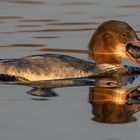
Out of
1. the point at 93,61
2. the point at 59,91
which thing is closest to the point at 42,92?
the point at 59,91

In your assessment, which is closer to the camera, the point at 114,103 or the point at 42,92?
the point at 114,103

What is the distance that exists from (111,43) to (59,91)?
2.02 meters

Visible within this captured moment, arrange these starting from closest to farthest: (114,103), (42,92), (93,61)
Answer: (114,103)
(42,92)
(93,61)

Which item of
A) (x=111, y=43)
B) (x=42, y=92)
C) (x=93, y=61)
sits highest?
(x=111, y=43)

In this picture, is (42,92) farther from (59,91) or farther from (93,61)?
(93,61)

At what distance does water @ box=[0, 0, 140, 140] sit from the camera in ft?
33.0

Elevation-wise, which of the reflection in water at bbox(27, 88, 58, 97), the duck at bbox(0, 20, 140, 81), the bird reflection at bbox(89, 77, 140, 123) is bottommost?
the reflection in water at bbox(27, 88, 58, 97)

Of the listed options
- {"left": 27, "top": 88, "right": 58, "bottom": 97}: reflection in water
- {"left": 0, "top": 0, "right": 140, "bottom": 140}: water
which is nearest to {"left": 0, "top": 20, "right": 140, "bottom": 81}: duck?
{"left": 0, "top": 0, "right": 140, "bottom": 140}: water

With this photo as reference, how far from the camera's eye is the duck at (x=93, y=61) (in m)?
13.1

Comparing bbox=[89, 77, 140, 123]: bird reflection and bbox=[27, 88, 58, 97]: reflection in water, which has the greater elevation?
bbox=[89, 77, 140, 123]: bird reflection

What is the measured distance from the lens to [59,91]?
12445 mm

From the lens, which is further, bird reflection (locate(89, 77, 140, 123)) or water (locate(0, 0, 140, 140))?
bird reflection (locate(89, 77, 140, 123))

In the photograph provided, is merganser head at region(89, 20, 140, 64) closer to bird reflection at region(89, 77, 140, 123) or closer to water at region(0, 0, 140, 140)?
water at region(0, 0, 140, 140)

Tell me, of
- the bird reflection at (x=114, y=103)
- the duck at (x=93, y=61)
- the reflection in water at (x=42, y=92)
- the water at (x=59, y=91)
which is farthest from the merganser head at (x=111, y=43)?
the reflection in water at (x=42, y=92)
